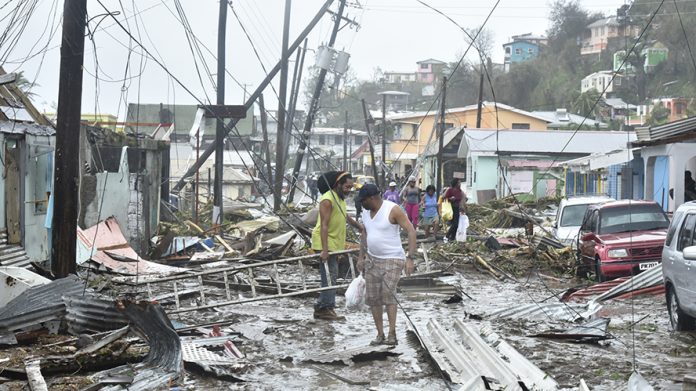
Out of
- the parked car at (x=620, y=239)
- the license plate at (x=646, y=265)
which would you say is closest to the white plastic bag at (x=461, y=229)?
the parked car at (x=620, y=239)

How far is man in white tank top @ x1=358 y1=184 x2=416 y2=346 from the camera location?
10.3 m

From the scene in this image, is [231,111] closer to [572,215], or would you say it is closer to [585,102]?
[572,215]

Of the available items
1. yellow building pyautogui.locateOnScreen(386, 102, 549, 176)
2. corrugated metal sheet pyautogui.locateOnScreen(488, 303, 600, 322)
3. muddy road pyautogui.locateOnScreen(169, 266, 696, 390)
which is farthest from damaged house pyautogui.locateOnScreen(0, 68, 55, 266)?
yellow building pyautogui.locateOnScreen(386, 102, 549, 176)

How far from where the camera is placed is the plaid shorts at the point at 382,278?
10.4 meters

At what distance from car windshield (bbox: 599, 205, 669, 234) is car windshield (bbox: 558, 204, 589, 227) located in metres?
4.83

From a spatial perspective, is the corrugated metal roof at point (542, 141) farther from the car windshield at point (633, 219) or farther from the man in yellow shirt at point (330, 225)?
the man in yellow shirt at point (330, 225)

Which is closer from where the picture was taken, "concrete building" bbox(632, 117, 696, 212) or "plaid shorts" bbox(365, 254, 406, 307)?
"plaid shorts" bbox(365, 254, 406, 307)

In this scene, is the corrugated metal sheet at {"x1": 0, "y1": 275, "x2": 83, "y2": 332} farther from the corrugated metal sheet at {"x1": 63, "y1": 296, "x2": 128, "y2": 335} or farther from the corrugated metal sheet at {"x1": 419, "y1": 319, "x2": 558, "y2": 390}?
the corrugated metal sheet at {"x1": 419, "y1": 319, "x2": 558, "y2": 390}

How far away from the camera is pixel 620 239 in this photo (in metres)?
17.0

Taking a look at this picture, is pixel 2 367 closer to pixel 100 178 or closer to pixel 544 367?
pixel 544 367

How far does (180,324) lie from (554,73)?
101 m

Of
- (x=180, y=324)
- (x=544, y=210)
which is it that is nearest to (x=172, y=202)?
(x=544, y=210)

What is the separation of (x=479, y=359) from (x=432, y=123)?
7294 centimetres

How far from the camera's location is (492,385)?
765 centimetres
